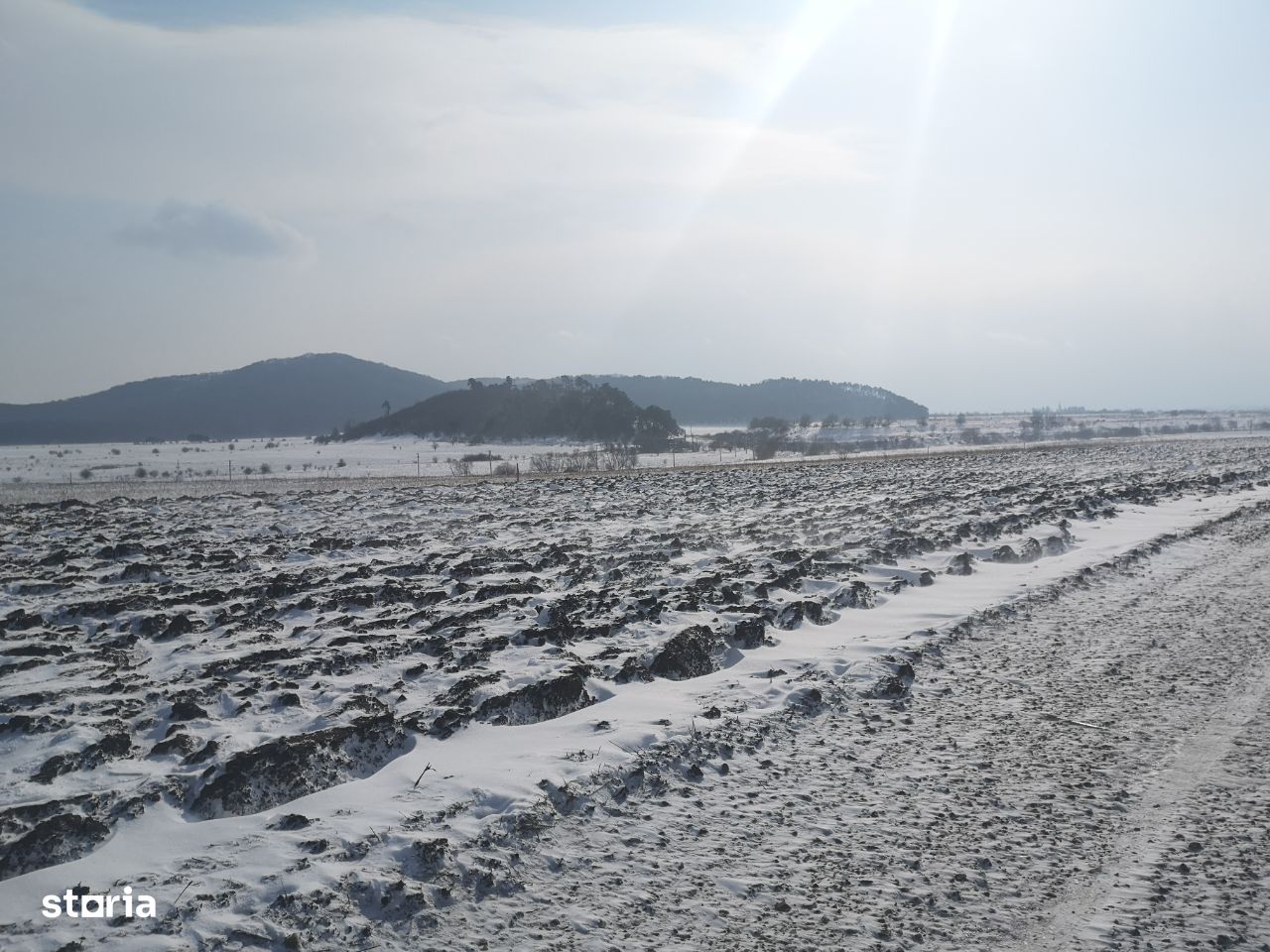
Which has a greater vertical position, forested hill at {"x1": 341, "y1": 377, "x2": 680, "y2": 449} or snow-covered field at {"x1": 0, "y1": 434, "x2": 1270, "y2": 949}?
forested hill at {"x1": 341, "y1": 377, "x2": 680, "y2": 449}

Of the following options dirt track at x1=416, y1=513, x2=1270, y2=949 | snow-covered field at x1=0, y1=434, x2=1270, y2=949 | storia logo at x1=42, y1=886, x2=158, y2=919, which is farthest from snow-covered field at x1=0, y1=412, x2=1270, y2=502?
dirt track at x1=416, y1=513, x2=1270, y2=949

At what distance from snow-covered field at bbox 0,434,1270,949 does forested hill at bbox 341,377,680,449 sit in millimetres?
78904

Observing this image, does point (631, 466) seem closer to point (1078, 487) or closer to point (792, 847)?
point (1078, 487)

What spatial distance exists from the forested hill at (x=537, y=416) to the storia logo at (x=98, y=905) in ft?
287

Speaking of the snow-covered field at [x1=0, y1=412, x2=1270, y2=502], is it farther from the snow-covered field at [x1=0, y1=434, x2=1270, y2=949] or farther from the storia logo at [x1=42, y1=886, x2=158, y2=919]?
the storia logo at [x1=42, y1=886, x2=158, y2=919]

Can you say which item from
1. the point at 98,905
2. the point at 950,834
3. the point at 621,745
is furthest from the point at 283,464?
the point at 950,834

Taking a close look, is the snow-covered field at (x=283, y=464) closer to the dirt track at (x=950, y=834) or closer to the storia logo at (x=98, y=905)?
the storia logo at (x=98, y=905)

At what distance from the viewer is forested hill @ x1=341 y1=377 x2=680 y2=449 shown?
109 m

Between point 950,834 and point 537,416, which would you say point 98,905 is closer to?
point 950,834

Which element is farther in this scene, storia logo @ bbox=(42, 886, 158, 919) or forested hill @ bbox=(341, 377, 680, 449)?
forested hill @ bbox=(341, 377, 680, 449)

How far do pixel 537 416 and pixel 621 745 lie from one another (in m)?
116

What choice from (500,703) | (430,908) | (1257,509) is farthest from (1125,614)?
(1257,509)

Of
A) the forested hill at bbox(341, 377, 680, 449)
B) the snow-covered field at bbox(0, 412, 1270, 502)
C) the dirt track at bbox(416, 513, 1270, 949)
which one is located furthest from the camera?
the forested hill at bbox(341, 377, 680, 449)

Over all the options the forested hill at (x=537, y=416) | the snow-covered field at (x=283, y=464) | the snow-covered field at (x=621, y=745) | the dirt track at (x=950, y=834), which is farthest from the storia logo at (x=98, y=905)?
the forested hill at (x=537, y=416)
